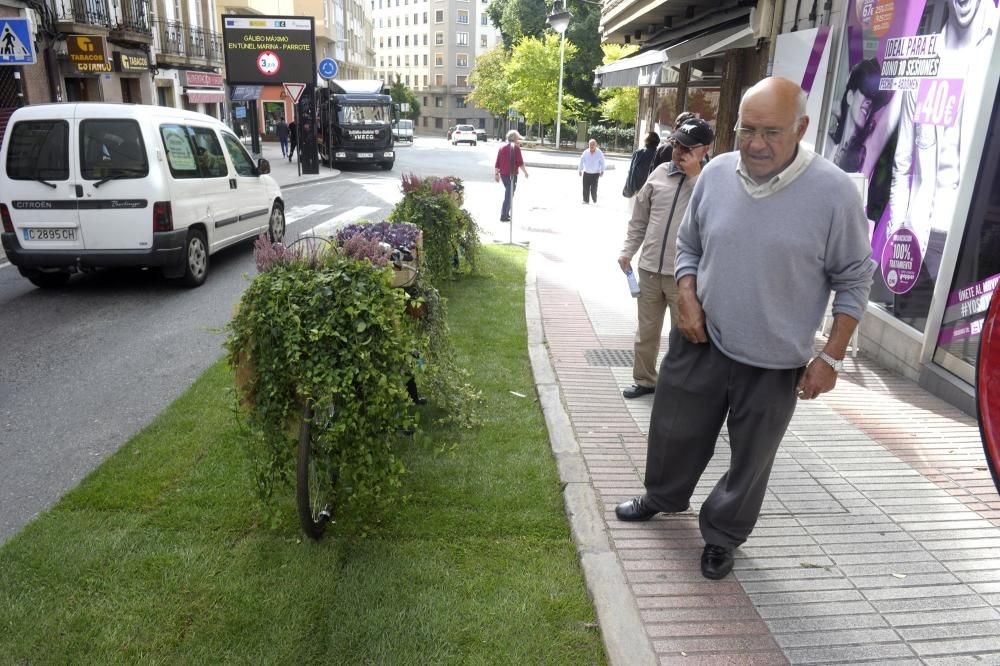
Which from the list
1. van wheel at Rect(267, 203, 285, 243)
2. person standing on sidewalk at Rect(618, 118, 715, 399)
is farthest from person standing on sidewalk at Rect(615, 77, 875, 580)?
van wheel at Rect(267, 203, 285, 243)

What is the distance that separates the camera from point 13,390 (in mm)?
5379

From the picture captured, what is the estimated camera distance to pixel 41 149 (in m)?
7.61

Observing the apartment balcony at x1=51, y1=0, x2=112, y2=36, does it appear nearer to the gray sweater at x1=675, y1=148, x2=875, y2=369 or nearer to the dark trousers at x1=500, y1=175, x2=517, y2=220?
the dark trousers at x1=500, y1=175, x2=517, y2=220

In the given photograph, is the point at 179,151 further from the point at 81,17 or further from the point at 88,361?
the point at 81,17

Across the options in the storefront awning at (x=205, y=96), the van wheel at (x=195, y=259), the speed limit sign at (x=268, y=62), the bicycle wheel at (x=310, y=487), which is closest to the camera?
the bicycle wheel at (x=310, y=487)

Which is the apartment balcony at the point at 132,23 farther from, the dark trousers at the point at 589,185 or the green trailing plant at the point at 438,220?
the green trailing plant at the point at 438,220

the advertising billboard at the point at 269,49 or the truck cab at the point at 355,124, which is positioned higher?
the advertising billboard at the point at 269,49

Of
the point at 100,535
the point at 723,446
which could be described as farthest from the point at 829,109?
the point at 100,535

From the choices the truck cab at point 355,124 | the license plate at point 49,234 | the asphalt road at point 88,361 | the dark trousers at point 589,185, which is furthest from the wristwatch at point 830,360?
the truck cab at point 355,124

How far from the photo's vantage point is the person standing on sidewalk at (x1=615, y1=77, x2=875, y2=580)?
277cm

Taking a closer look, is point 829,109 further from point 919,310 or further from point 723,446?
point 723,446

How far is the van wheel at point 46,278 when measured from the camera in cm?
825

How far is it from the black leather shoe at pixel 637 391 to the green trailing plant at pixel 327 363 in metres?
2.47

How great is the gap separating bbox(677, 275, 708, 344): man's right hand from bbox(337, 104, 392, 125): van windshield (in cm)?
2686
